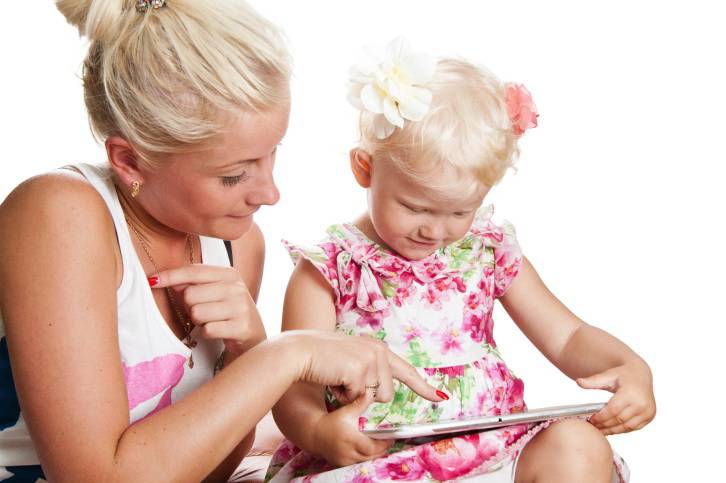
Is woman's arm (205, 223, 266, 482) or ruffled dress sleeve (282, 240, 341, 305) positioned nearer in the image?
ruffled dress sleeve (282, 240, 341, 305)

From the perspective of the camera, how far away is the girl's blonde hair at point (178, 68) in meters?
1.85

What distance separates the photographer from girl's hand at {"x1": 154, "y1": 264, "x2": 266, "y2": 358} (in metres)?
2.07

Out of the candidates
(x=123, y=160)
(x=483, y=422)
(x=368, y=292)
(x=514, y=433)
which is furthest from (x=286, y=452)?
(x=123, y=160)

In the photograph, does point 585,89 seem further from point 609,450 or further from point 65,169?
point 65,169

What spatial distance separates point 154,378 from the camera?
2096 mm

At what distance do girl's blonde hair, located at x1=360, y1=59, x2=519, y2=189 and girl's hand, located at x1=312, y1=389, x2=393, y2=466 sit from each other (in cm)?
47

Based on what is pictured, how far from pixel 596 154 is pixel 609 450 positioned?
1831mm

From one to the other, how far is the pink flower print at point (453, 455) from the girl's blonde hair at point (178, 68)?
2.42ft

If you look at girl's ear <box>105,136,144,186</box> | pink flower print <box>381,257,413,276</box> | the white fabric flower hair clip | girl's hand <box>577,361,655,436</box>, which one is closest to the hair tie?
girl's ear <box>105,136,144,186</box>

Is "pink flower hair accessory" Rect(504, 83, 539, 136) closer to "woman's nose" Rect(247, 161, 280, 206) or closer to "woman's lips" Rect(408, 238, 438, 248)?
"woman's lips" Rect(408, 238, 438, 248)

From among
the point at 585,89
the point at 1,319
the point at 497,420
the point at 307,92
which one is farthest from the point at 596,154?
the point at 1,319

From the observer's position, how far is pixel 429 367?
7.56ft

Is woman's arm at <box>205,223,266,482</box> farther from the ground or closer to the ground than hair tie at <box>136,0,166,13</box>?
closer to the ground

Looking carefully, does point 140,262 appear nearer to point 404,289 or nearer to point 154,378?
point 154,378
